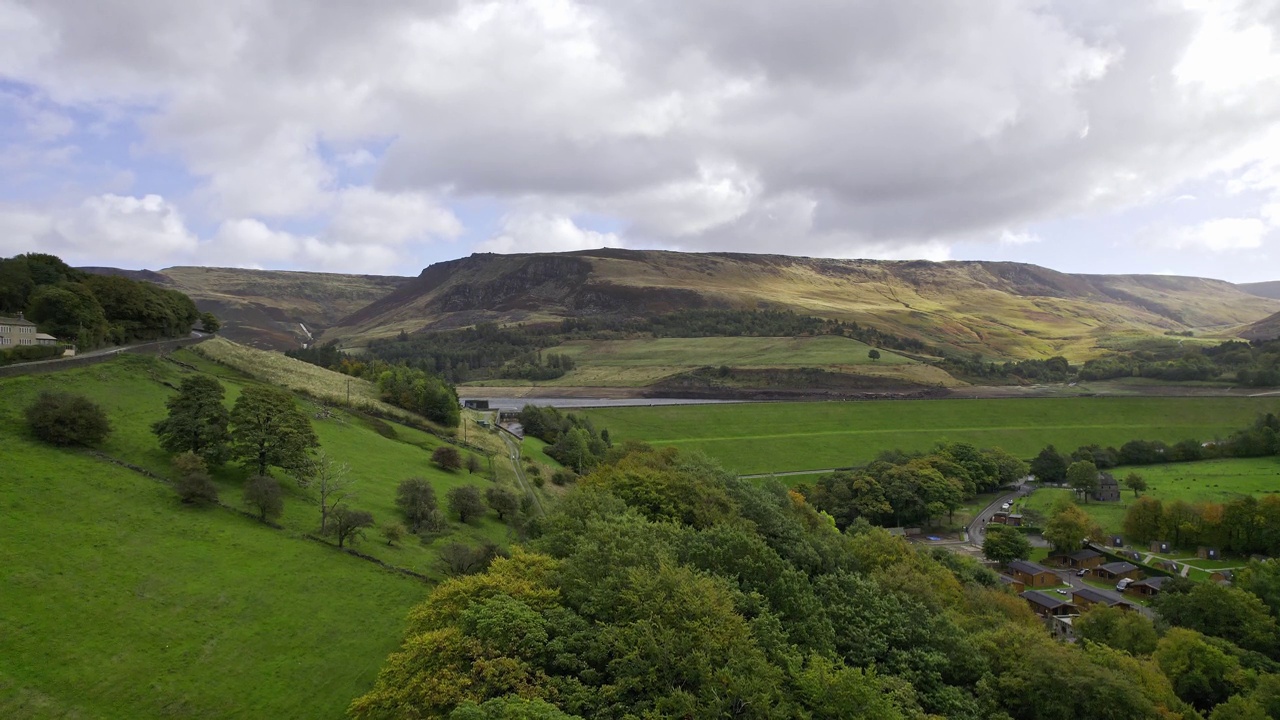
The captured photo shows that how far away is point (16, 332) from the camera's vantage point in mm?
55219

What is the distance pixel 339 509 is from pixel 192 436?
1141 cm

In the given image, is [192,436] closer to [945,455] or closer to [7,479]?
[7,479]

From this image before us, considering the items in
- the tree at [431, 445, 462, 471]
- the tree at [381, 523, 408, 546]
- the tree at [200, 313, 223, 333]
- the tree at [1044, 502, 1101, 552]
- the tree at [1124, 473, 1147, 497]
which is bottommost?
the tree at [1044, 502, 1101, 552]

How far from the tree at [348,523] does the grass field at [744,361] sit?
12391 centimetres

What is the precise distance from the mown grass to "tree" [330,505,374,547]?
58.4 inches

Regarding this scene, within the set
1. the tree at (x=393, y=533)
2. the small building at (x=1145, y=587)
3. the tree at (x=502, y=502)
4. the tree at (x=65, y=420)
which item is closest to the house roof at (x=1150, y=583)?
the small building at (x=1145, y=587)

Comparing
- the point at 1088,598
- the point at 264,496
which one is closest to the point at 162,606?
the point at 264,496

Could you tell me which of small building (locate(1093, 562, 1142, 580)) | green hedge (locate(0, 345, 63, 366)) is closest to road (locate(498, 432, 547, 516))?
green hedge (locate(0, 345, 63, 366))

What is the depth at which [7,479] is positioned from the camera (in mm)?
33594

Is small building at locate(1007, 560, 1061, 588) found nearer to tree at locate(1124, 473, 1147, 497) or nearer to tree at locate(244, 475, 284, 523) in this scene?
tree at locate(1124, 473, 1147, 497)

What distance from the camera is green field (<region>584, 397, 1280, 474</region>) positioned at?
99.9 metres

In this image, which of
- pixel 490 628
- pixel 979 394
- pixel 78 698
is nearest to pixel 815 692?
pixel 490 628

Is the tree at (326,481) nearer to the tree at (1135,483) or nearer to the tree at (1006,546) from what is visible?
the tree at (1006,546)

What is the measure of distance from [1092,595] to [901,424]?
61.2 meters
